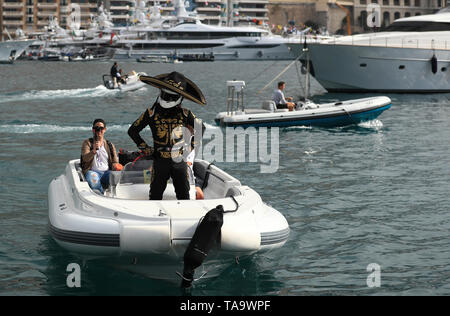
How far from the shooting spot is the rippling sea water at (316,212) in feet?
28.9

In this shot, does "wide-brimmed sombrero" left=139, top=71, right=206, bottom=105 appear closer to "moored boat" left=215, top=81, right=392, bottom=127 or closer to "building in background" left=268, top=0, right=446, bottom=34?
"moored boat" left=215, top=81, right=392, bottom=127

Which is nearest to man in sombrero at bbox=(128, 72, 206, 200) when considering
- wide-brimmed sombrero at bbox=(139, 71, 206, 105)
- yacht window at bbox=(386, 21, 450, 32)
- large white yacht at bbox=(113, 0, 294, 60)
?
wide-brimmed sombrero at bbox=(139, 71, 206, 105)

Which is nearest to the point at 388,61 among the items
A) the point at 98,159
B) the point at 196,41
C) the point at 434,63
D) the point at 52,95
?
the point at 434,63

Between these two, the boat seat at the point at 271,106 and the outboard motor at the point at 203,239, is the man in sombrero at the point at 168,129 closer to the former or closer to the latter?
the outboard motor at the point at 203,239

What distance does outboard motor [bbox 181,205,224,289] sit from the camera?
7.84m

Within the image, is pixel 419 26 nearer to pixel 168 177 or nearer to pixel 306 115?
pixel 306 115

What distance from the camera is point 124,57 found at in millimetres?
121062

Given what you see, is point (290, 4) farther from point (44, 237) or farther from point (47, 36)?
point (44, 237)

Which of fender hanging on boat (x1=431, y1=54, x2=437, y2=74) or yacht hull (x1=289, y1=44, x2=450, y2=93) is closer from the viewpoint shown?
fender hanging on boat (x1=431, y1=54, x2=437, y2=74)

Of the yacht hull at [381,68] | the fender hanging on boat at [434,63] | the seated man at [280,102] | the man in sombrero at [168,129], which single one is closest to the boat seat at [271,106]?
the seated man at [280,102]

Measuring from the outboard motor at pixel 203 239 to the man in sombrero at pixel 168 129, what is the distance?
3.98ft

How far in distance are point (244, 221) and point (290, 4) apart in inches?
6560

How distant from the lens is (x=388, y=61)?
127ft
